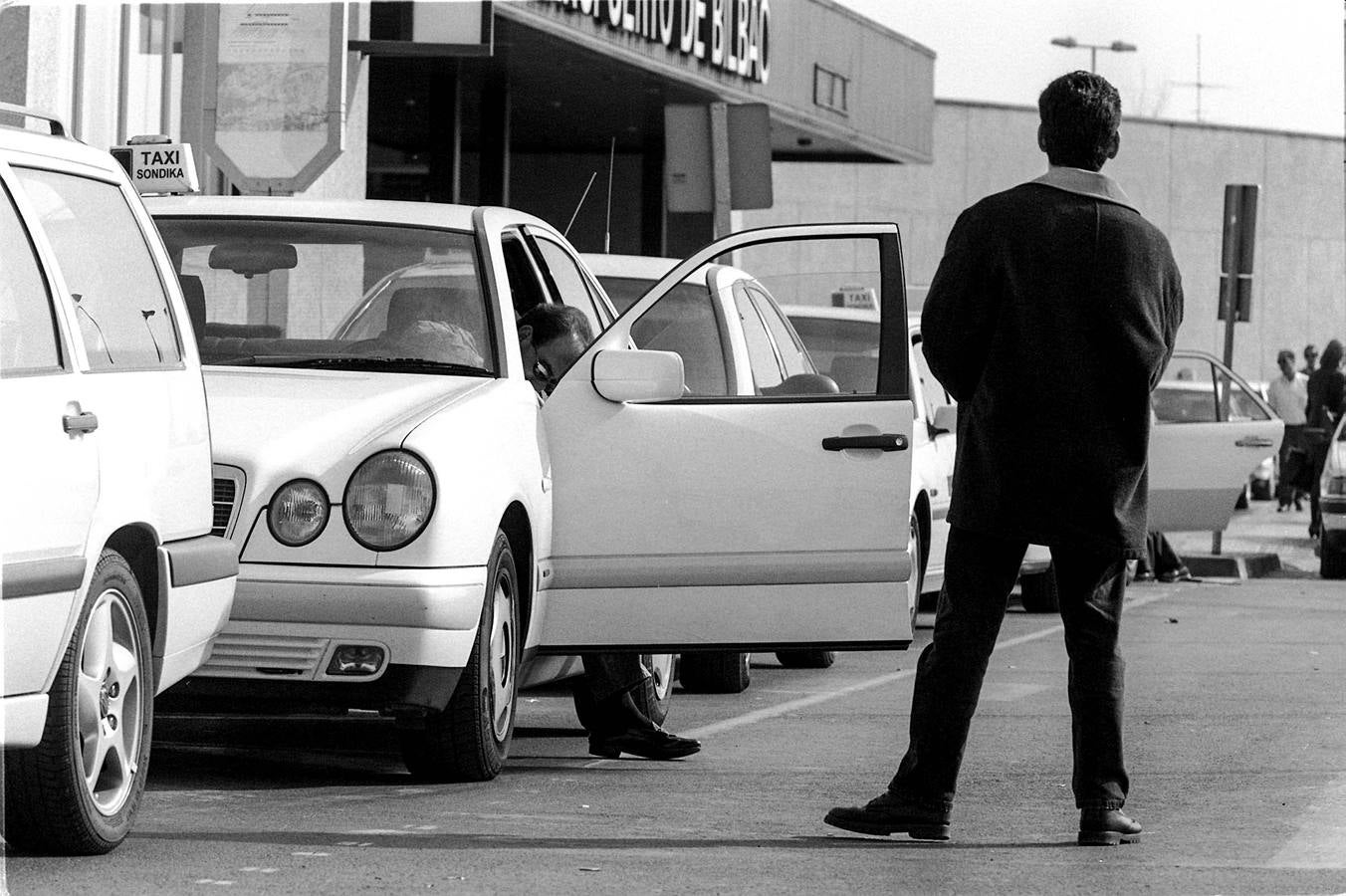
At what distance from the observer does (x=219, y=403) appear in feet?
22.1

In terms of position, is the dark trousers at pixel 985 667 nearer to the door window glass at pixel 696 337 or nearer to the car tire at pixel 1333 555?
the door window glass at pixel 696 337

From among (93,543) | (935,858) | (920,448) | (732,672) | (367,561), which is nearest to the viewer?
(93,543)

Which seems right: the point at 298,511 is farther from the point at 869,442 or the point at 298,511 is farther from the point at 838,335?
the point at 838,335

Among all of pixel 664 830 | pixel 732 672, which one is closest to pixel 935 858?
pixel 664 830

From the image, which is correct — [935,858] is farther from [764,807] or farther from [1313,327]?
[1313,327]

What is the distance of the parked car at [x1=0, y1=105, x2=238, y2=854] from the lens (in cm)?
497

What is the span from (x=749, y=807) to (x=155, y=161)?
6.07 m

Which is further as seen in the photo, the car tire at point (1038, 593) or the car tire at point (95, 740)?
the car tire at point (1038, 593)

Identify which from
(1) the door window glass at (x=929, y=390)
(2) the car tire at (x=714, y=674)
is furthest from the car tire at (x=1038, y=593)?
(2) the car tire at (x=714, y=674)

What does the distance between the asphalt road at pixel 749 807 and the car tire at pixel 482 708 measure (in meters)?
0.09

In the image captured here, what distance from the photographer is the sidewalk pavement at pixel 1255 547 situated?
797 inches

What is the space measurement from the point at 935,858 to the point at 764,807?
902 millimetres

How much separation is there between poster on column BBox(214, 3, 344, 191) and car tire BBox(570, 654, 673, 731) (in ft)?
17.2

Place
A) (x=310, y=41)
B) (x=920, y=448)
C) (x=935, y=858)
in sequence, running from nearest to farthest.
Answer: (x=935, y=858), (x=920, y=448), (x=310, y=41)
